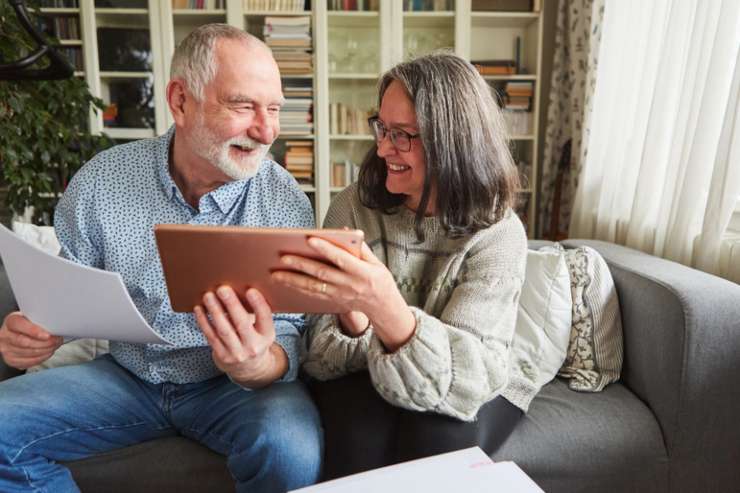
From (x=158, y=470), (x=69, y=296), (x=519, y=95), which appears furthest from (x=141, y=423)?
(x=519, y=95)

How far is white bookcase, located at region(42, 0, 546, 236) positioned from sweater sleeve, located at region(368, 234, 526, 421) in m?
2.11

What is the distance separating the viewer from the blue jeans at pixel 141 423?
97 cm

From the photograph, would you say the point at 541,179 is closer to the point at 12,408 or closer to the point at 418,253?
the point at 418,253

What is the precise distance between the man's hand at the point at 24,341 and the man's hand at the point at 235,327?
0.32 metres

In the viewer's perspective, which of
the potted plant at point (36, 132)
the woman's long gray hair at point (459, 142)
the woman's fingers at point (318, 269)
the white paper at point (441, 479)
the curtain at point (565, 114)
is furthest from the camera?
the curtain at point (565, 114)

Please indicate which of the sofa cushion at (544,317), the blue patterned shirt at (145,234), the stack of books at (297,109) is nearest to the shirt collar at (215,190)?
the blue patterned shirt at (145,234)

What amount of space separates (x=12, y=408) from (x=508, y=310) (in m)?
0.91

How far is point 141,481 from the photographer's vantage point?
1.12 meters

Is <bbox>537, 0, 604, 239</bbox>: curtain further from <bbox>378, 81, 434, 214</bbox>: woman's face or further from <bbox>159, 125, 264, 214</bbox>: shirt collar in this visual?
<bbox>159, 125, 264, 214</bbox>: shirt collar

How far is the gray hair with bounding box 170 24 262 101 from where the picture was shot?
110 centimetres

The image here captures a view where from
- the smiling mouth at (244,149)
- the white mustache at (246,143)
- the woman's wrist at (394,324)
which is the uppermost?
the white mustache at (246,143)

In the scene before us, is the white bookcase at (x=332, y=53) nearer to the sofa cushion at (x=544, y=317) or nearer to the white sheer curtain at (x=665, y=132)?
the white sheer curtain at (x=665, y=132)

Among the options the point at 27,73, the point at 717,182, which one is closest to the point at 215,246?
the point at 27,73

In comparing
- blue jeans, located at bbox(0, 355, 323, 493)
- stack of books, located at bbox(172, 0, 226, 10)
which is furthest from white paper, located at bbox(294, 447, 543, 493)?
stack of books, located at bbox(172, 0, 226, 10)
